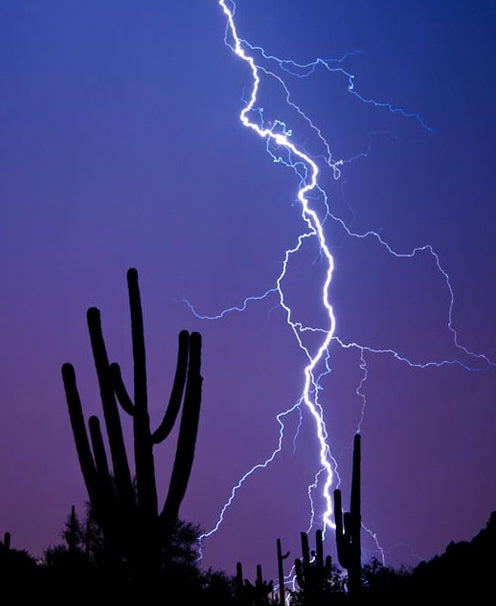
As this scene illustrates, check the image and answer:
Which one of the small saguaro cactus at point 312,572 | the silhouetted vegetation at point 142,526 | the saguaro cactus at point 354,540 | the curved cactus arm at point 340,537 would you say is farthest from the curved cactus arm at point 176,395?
the small saguaro cactus at point 312,572

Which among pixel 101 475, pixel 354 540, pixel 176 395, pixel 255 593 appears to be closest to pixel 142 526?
pixel 101 475

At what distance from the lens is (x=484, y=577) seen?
10.7 metres

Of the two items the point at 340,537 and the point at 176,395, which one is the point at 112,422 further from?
the point at 340,537

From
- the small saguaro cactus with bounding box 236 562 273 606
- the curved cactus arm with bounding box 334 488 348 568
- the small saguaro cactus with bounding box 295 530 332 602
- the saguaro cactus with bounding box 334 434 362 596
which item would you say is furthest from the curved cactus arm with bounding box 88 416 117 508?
the small saguaro cactus with bounding box 295 530 332 602

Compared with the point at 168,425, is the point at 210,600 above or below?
below

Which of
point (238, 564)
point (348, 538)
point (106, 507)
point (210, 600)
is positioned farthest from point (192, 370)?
point (238, 564)

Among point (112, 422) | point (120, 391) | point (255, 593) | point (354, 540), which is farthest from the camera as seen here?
point (255, 593)

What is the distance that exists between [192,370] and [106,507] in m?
1.53

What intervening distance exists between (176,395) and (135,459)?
0.79m

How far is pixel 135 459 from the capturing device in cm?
714

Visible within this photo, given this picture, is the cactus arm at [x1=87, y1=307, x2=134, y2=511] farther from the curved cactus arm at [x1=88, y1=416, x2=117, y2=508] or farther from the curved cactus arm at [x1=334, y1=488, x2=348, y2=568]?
the curved cactus arm at [x1=334, y1=488, x2=348, y2=568]

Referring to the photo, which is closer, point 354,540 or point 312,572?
point 354,540

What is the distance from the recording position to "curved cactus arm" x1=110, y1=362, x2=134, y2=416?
748cm

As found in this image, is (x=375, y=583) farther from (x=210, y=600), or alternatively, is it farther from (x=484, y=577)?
Result: (x=484, y=577)
